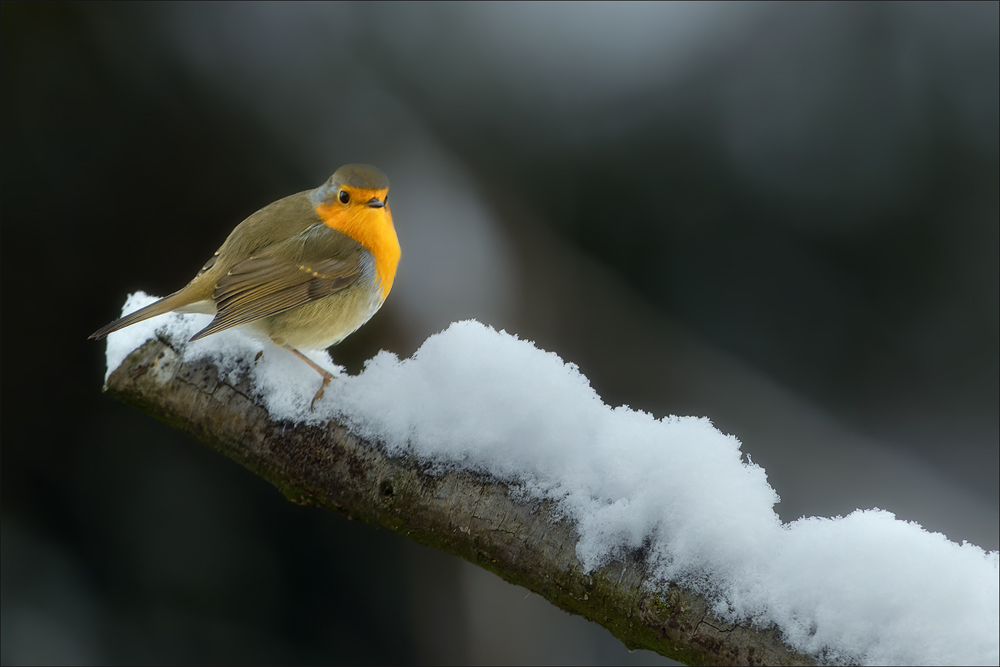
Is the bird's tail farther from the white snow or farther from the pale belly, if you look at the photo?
the white snow

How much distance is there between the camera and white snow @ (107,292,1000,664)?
116 cm

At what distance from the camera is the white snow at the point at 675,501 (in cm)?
116

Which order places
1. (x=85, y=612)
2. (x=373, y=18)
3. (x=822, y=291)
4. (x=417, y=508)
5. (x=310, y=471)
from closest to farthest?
(x=417, y=508)
(x=310, y=471)
(x=85, y=612)
(x=822, y=291)
(x=373, y=18)

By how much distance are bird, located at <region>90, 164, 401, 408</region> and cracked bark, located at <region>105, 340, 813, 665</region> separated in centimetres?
27

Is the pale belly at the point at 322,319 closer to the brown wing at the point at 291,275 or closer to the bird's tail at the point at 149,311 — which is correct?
the brown wing at the point at 291,275

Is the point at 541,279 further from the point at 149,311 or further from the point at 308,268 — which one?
the point at 149,311

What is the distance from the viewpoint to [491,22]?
3648 millimetres

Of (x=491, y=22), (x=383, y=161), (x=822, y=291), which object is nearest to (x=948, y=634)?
(x=822, y=291)

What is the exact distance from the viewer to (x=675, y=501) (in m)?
1.36

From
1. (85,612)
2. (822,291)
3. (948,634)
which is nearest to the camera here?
(948,634)

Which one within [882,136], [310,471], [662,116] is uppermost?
[882,136]

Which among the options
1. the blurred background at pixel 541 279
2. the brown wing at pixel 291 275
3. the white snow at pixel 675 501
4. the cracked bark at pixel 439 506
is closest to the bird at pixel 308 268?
the brown wing at pixel 291 275

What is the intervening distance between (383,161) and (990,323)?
3040 mm

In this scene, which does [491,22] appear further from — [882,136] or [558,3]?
[882,136]
